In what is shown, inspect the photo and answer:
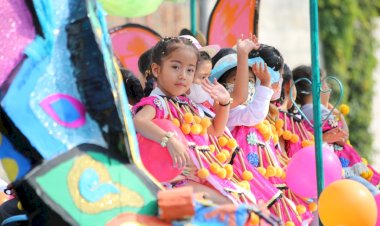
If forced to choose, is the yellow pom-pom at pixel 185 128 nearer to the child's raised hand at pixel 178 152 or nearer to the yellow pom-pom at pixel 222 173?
the yellow pom-pom at pixel 222 173

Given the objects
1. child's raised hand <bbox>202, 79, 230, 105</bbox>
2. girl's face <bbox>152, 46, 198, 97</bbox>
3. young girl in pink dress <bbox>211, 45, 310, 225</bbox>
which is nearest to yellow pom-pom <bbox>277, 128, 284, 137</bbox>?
young girl in pink dress <bbox>211, 45, 310, 225</bbox>

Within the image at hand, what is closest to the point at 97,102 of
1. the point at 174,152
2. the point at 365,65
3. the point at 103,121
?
the point at 103,121

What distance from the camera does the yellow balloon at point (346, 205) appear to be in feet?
12.9

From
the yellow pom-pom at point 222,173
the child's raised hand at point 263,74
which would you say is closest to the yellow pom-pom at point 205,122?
the yellow pom-pom at point 222,173

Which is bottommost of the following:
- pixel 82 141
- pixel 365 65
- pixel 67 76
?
pixel 365 65

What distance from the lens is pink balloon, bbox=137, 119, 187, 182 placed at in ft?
12.0

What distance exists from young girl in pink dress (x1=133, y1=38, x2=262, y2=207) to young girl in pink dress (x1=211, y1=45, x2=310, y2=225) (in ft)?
Answer: 1.11

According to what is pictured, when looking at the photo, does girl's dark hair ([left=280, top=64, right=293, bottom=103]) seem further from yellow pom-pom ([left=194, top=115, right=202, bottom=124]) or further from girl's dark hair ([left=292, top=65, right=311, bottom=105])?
yellow pom-pom ([left=194, top=115, right=202, bottom=124])

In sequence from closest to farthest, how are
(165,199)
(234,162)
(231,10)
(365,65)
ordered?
(165,199) → (234,162) → (231,10) → (365,65)

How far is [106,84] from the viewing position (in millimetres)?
2727

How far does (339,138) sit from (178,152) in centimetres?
193

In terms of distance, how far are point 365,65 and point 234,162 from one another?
7.03 meters

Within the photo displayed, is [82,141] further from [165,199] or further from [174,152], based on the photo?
[174,152]

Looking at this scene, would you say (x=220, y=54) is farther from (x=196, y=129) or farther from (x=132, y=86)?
(x=196, y=129)
